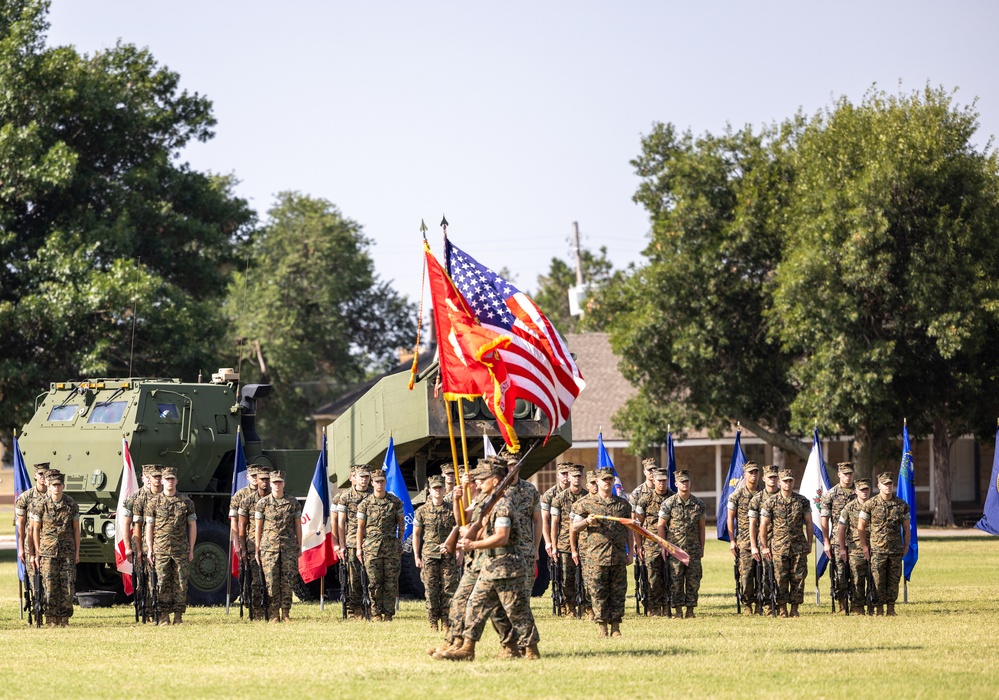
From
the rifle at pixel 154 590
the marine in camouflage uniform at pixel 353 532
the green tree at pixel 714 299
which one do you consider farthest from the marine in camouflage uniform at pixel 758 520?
the green tree at pixel 714 299

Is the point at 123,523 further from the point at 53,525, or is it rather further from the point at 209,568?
the point at 209,568

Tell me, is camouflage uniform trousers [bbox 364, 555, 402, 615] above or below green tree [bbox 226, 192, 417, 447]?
below

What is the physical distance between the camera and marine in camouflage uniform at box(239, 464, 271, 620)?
53.6ft

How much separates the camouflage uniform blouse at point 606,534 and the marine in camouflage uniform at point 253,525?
4.35 metres

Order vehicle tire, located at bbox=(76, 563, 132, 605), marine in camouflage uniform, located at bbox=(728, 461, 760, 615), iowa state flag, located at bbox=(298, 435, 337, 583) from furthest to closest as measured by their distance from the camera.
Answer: vehicle tire, located at bbox=(76, 563, 132, 605)
iowa state flag, located at bbox=(298, 435, 337, 583)
marine in camouflage uniform, located at bbox=(728, 461, 760, 615)

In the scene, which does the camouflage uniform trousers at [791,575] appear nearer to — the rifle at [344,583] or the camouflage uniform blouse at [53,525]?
the rifle at [344,583]

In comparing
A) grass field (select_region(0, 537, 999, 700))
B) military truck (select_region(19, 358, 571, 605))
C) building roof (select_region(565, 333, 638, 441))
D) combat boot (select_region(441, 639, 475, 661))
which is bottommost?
grass field (select_region(0, 537, 999, 700))

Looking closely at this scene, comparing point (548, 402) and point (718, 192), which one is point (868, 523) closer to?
point (548, 402)

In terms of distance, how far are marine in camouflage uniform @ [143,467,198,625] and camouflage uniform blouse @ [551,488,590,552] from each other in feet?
13.0

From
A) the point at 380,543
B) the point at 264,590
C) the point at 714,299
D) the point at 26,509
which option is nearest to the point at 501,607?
the point at 380,543

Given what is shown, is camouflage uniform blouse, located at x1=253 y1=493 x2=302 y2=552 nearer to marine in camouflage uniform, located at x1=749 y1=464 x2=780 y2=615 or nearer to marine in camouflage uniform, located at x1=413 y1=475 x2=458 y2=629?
marine in camouflage uniform, located at x1=413 y1=475 x2=458 y2=629

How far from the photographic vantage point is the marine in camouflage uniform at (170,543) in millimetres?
15703

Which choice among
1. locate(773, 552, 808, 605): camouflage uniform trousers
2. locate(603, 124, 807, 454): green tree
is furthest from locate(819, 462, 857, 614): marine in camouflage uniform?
locate(603, 124, 807, 454): green tree

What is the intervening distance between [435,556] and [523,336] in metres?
3.37
